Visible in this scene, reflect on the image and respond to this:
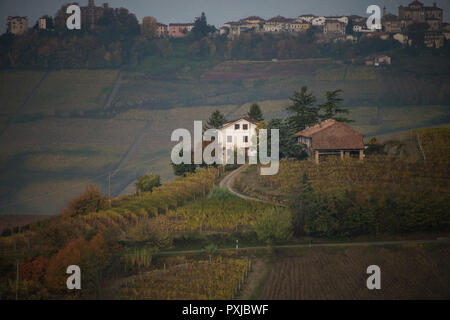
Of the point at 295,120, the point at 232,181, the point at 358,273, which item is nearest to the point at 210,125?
the point at 295,120

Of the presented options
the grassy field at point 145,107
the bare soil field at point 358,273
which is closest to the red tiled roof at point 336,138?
the bare soil field at point 358,273

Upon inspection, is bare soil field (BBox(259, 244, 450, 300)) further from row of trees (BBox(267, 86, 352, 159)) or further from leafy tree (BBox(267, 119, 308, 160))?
row of trees (BBox(267, 86, 352, 159))

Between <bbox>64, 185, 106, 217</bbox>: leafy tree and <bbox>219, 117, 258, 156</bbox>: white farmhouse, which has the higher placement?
<bbox>219, 117, 258, 156</bbox>: white farmhouse

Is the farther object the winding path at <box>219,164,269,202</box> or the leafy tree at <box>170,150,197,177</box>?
the leafy tree at <box>170,150,197,177</box>

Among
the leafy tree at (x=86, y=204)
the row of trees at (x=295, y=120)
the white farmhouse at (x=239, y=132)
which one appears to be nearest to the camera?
the leafy tree at (x=86, y=204)

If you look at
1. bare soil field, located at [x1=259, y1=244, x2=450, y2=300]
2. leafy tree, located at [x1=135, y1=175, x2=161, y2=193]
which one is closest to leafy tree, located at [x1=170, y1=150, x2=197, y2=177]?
leafy tree, located at [x1=135, y1=175, x2=161, y2=193]

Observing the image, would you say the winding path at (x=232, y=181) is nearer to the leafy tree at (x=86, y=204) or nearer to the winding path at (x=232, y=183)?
Answer: the winding path at (x=232, y=183)
